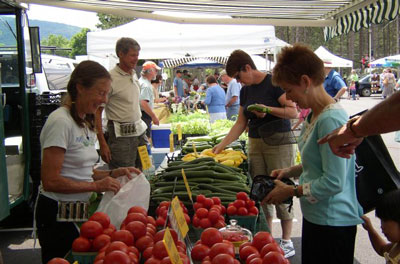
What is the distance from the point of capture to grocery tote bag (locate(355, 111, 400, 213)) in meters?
2.60

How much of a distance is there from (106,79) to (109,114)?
251 cm

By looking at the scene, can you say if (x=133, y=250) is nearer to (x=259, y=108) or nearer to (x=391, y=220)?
(x=391, y=220)

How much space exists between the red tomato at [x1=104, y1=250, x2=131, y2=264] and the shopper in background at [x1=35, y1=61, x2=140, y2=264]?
890mm

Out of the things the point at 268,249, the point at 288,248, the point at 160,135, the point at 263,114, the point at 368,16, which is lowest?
the point at 288,248

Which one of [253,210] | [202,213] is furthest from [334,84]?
[202,213]

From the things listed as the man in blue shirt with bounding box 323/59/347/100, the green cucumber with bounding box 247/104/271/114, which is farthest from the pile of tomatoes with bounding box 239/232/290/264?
the man in blue shirt with bounding box 323/59/347/100

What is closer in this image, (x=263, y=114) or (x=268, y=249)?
(x=268, y=249)

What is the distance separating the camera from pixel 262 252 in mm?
1808

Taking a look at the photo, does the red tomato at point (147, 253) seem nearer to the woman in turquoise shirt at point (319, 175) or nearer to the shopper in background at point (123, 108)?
the woman in turquoise shirt at point (319, 175)

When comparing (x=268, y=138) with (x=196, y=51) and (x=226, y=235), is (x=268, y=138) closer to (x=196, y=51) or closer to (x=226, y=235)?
(x=226, y=235)

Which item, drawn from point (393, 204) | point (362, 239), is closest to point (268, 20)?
point (362, 239)

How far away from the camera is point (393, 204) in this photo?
240 cm

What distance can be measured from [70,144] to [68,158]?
0.09 metres

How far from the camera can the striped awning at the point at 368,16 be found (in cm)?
414
